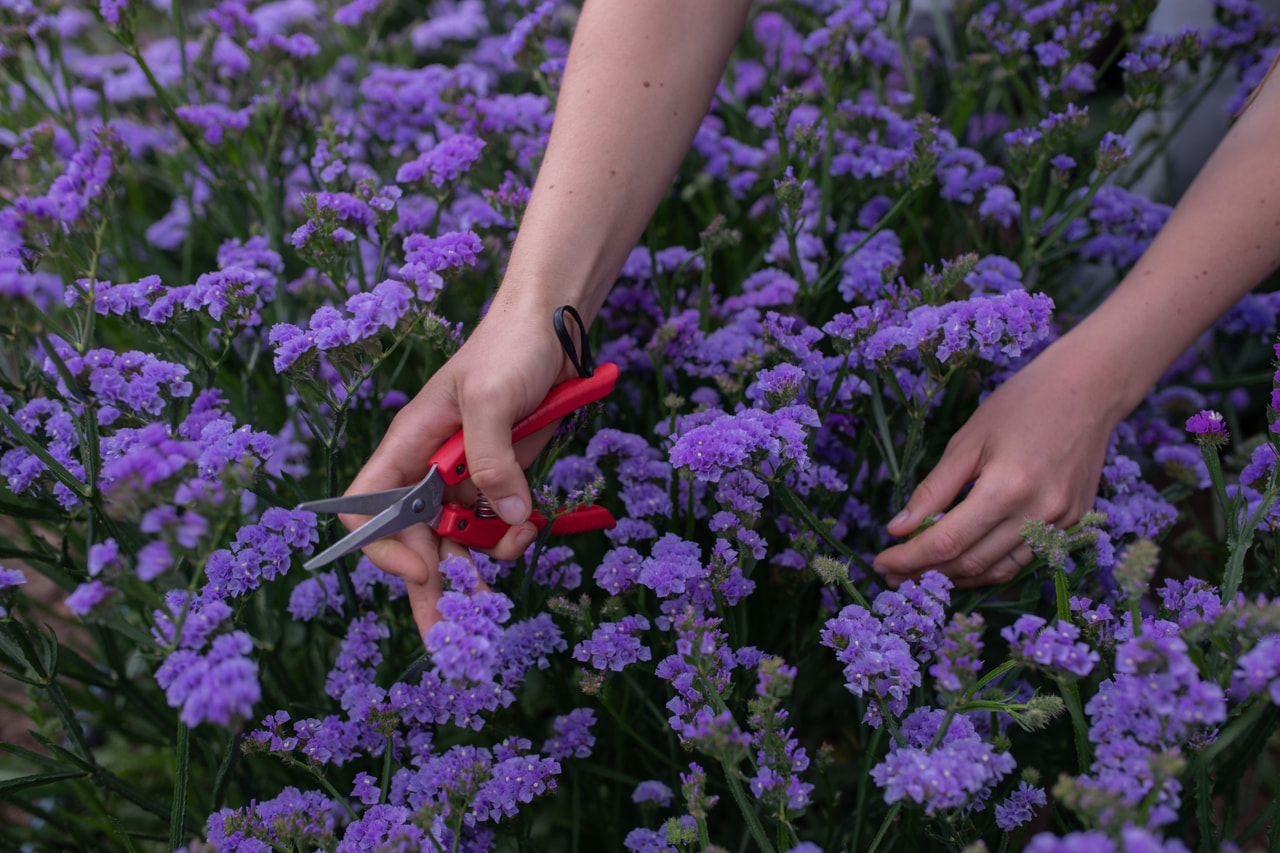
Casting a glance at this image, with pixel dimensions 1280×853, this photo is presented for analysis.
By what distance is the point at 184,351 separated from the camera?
175cm

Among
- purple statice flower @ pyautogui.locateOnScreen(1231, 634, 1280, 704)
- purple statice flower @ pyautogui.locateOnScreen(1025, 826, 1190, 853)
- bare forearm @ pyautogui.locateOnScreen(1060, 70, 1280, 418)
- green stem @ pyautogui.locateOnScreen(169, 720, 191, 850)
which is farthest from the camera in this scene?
bare forearm @ pyautogui.locateOnScreen(1060, 70, 1280, 418)

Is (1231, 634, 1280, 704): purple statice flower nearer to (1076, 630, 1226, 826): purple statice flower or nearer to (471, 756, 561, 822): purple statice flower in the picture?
(1076, 630, 1226, 826): purple statice flower

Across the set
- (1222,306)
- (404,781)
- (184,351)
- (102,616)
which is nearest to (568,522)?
(404,781)

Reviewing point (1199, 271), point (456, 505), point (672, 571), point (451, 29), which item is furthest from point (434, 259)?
point (451, 29)

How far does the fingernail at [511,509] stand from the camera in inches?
55.3

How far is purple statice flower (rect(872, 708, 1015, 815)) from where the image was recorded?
110 centimetres

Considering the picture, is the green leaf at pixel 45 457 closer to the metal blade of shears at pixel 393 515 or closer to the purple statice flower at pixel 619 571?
the metal blade of shears at pixel 393 515

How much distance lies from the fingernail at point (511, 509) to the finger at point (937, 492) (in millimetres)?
711

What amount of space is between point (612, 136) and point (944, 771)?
49.9 inches

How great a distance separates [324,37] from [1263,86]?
11.6 feet

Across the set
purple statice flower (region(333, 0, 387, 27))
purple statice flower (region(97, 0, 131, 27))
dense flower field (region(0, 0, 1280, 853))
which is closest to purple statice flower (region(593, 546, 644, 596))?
dense flower field (region(0, 0, 1280, 853))

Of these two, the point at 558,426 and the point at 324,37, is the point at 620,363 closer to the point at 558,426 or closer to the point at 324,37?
the point at 558,426

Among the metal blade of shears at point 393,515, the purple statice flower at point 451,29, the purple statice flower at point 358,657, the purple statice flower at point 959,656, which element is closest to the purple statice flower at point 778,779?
the purple statice flower at point 959,656

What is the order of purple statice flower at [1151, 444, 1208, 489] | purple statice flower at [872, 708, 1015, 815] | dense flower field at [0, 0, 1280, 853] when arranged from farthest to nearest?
purple statice flower at [1151, 444, 1208, 489] → dense flower field at [0, 0, 1280, 853] → purple statice flower at [872, 708, 1015, 815]
